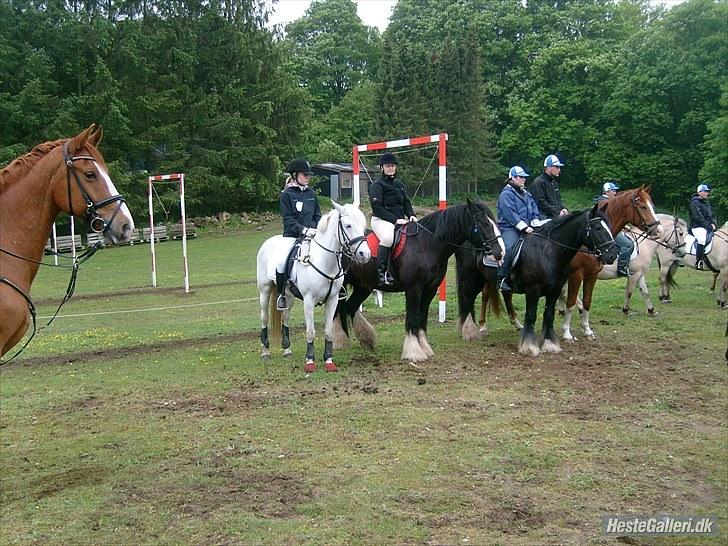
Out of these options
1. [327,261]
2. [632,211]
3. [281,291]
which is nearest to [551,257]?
[632,211]

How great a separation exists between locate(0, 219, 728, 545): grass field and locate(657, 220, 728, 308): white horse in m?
3.14

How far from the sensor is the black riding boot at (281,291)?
977cm

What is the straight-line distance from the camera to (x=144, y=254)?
31688 mm

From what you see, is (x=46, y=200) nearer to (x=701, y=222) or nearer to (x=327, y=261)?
(x=327, y=261)

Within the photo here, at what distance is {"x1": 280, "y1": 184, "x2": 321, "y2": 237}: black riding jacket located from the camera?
9742 mm

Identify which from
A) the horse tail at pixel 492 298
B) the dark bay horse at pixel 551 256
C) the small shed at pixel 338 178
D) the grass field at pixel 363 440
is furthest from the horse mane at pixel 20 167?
the small shed at pixel 338 178

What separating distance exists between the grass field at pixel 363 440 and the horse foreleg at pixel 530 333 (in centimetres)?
21

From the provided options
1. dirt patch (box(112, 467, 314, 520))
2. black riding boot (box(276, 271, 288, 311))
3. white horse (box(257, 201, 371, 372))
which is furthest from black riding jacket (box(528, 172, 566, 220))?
dirt patch (box(112, 467, 314, 520))

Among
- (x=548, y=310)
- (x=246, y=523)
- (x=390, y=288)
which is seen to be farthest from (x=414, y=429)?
(x=548, y=310)

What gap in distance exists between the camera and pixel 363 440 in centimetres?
643

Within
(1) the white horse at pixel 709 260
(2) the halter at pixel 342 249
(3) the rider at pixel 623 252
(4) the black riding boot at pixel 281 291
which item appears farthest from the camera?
(1) the white horse at pixel 709 260

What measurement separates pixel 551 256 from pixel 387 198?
283 centimetres

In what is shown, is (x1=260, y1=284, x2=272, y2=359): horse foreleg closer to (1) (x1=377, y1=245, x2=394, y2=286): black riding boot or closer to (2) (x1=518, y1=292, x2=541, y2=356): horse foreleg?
(1) (x1=377, y1=245, x2=394, y2=286): black riding boot

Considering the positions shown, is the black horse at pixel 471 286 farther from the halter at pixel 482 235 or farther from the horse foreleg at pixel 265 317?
the horse foreleg at pixel 265 317
